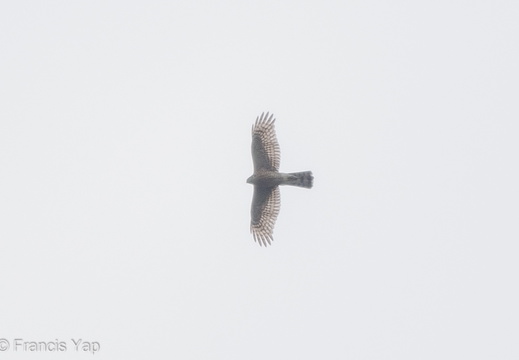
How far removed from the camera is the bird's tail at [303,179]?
1271 inches

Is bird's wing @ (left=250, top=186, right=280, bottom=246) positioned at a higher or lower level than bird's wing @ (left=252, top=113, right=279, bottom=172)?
lower

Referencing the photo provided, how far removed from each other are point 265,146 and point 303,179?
160 cm

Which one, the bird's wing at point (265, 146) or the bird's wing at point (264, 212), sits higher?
the bird's wing at point (265, 146)

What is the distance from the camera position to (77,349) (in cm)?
3325

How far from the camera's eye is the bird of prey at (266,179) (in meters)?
32.5

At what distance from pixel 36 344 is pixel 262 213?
28.5 ft

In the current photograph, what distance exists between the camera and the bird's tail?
32.3 meters

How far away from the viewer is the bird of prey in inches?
1278

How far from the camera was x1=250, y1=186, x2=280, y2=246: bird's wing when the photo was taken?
109 feet

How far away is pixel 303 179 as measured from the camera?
106 feet

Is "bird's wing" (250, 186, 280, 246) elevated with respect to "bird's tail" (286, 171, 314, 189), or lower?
lower

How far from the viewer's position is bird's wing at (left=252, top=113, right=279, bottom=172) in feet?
107

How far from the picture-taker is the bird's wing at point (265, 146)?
32.8 meters

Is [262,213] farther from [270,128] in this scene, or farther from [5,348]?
[5,348]
